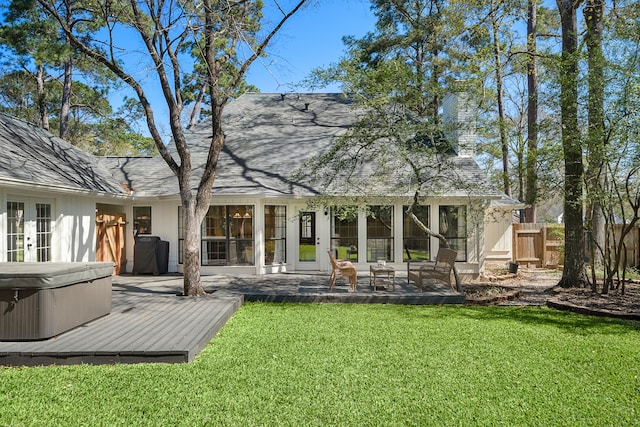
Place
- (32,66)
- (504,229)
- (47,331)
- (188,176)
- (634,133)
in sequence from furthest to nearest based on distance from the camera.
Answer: (32,66)
(504,229)
(188,176)
(634,133)
(47,331)

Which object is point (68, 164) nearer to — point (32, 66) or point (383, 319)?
point (383, 319)

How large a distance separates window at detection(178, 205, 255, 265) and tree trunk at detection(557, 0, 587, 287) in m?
7.99

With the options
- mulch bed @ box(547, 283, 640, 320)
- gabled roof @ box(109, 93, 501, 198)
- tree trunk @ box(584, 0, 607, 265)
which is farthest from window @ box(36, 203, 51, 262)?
tree trunk @ box(584, 0, 607, 265)

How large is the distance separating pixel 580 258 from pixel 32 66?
27.6 m

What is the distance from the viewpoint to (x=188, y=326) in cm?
576

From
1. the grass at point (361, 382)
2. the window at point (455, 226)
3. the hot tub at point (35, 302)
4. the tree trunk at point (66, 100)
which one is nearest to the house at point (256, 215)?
the window at point (455, 226)

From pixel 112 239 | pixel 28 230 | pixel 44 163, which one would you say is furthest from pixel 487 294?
pixel 44 163

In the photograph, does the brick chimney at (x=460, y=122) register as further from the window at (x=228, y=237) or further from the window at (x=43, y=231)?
the window at (x=43, y=231)

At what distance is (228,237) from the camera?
37.2ft

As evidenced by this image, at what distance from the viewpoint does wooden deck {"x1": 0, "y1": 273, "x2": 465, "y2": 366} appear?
4.60 metres

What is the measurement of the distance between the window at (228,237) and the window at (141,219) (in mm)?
1864

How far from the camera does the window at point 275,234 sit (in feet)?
37.9

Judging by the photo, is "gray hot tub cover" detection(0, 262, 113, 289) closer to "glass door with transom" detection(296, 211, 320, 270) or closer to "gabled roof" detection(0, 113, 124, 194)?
"gabled roof" detection(0, 113, 124, 194)

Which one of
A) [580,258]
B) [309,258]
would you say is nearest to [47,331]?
[309,258]
